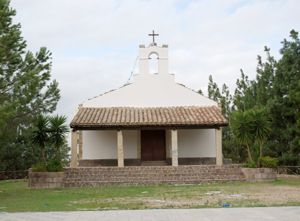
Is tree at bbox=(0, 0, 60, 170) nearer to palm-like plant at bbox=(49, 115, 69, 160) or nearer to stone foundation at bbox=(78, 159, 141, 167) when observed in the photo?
palm-like plant at bbox=(49, 115, 69, 160)

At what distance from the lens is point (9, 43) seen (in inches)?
733

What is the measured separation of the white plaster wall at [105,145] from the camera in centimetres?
2897

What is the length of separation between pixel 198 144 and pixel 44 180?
1066cm

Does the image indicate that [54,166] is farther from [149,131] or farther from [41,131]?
[149,131]

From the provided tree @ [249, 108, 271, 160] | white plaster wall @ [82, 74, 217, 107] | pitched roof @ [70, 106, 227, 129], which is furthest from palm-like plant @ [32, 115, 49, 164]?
tree @ [249, 108, 271, 160]

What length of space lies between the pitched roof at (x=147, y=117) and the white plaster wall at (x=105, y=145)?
1691 mm

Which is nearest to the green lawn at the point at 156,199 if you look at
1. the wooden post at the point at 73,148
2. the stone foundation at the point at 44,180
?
the stone foundation at the point at 44,180

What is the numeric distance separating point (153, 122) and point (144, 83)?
3.85 metres

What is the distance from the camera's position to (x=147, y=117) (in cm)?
2702

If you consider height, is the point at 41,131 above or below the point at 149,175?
above

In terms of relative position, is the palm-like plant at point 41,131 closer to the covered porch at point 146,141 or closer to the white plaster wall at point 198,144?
the covered porch at point 146,141

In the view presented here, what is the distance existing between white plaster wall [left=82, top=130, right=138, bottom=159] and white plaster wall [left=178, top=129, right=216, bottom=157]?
2815mm

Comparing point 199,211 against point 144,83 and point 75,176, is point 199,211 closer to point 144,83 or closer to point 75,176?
point 75,176

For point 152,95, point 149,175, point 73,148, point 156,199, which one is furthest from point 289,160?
point 156,199
